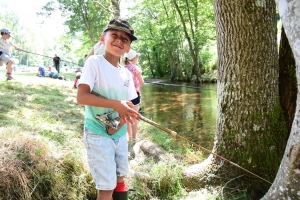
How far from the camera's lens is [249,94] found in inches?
94.4

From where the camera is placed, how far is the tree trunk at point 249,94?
7.61ft

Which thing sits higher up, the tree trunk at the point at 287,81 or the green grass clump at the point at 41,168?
the tree trunk at the point at 287,81

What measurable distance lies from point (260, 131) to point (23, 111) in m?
3.68

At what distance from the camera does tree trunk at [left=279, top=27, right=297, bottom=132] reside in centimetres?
246

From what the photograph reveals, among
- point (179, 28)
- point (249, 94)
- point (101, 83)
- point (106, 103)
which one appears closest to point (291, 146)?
point (249, 94)

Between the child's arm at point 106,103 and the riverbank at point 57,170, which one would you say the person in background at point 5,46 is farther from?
the child's arm at point 106,103

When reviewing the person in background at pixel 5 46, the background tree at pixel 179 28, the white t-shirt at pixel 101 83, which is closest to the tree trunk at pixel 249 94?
the white t-shirt at pixel 101 83

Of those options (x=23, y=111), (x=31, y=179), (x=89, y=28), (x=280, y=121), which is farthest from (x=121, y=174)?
(x=89, y=28)

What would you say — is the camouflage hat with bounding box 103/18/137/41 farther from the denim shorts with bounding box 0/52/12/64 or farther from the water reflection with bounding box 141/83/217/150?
the denim shorts with bounding box 0/52/12/64

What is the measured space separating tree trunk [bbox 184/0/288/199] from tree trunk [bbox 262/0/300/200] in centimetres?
74

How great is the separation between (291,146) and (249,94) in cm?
88

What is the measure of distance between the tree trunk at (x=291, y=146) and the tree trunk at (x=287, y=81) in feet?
3.25

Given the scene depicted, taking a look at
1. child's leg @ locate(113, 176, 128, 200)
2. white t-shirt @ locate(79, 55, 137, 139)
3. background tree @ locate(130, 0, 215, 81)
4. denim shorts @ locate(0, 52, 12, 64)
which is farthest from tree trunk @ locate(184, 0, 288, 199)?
background tree @ locate(130, 0, 215, 81)

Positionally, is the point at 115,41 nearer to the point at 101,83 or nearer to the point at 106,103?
the point at 101,83
